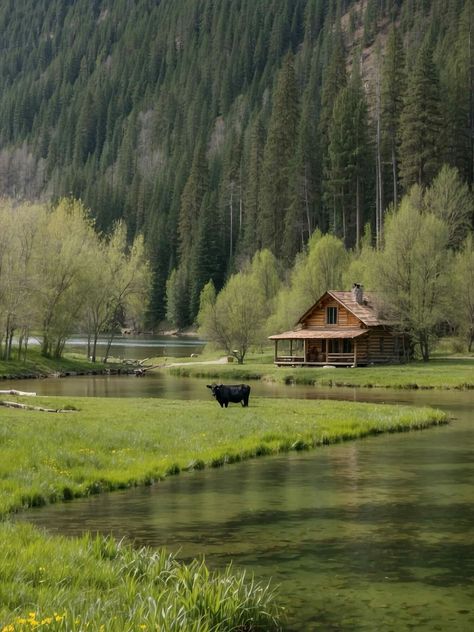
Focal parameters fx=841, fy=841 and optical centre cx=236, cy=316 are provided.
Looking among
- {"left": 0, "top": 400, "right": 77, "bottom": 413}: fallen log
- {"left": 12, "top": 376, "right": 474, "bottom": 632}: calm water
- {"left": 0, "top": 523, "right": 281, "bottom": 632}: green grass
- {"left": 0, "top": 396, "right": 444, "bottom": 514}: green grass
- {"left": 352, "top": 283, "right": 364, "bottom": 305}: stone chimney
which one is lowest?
{"left": 12, "top": 376, "right": 474, "bottom": 632}: calm water

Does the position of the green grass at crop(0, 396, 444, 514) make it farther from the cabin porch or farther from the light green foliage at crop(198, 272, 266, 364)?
the light green foliage at crop(198, 272, 266, 364)

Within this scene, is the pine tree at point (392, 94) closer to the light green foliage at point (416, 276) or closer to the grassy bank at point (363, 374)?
the light green foliage at point (416, 276)

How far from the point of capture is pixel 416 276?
65.7 metres

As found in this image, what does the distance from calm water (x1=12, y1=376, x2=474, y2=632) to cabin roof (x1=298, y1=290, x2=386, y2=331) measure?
140 ft

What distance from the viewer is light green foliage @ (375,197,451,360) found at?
213 feet

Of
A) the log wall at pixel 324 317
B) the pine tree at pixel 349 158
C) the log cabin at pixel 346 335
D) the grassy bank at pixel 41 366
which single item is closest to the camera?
the grassy bank at pixel 41 366

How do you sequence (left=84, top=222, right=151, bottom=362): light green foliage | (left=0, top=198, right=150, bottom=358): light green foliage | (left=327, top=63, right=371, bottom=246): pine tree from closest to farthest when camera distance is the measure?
(left=0, top=198, right=150, bottom=358): light green foliage < (left=84, top=222, right=151, bottom=362): light green foliage < (left=327, top=63, right=371, bottom=246): pine tree

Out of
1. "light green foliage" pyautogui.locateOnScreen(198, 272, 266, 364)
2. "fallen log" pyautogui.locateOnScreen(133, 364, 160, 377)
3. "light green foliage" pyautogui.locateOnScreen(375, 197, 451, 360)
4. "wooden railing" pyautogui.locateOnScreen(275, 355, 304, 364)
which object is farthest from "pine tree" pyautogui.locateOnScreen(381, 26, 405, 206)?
"fallen log" pyautogui.locateOnScreen(133, 364, 160, 377)

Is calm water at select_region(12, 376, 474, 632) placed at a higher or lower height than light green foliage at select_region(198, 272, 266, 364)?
lower

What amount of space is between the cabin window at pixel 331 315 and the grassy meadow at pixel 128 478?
106ft

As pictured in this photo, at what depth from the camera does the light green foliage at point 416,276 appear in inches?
2559

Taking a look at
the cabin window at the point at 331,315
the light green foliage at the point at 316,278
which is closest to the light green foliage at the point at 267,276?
the light green foliage at the point at 316,278

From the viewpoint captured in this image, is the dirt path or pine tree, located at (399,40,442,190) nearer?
the dirt path

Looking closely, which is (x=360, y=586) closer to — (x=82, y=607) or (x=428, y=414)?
(x=82, y=607)
